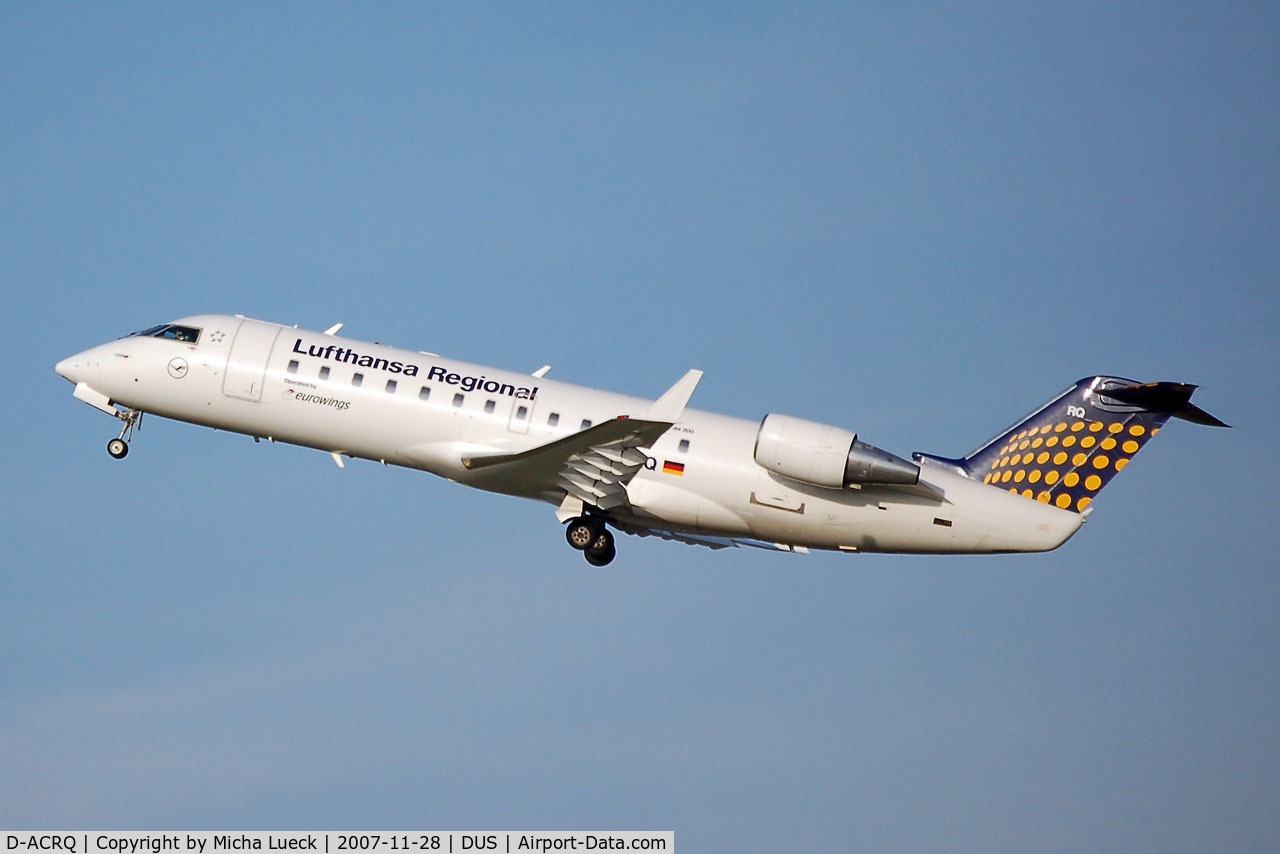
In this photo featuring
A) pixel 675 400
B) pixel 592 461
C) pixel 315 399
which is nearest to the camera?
pixel 675 400

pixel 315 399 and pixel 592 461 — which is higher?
pixel 315 399

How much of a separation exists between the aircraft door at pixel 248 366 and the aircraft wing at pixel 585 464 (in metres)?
4.32

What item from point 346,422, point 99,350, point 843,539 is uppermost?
point 99,350

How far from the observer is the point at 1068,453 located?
2795 centimetres

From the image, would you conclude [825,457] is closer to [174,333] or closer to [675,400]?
[675,400]

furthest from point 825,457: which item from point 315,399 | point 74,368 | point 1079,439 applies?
point 74,368

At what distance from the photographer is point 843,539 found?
89.7 feet

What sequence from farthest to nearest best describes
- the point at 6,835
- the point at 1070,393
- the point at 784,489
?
the point at 1070,393
the point at 784,489
the point at 6,835

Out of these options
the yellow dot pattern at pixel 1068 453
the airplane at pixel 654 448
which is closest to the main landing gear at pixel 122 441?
the airplane at pixel 654 448

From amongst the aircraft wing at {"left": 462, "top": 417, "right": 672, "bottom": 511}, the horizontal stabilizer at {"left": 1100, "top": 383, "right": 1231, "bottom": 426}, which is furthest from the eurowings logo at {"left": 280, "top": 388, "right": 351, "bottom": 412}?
the horizontal stabilizer at {"left": 1100, "top": 383, "right": 1231, "bottom": 426}

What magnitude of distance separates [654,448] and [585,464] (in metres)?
1.47

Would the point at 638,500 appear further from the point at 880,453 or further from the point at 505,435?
the point at 880,453

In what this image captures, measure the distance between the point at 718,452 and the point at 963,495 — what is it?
171 inches

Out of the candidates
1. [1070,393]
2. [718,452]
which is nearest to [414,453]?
[718,452]
